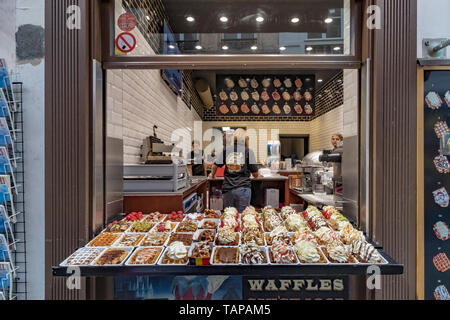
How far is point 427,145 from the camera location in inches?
76.9

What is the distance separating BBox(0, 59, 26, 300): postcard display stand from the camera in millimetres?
1851

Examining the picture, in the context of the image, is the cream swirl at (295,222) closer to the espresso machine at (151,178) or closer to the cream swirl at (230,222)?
the cream swirl at (230,222)

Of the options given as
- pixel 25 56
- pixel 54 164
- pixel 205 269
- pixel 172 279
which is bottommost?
pixel 172 279

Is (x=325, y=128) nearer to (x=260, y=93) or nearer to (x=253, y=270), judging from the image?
(x=260, y=93)

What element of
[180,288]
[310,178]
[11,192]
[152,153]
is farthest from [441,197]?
[11,192]

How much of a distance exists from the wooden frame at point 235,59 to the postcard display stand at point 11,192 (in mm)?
666

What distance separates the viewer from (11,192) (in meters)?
1.92

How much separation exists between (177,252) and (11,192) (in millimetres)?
1273

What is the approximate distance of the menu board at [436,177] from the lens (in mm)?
1945

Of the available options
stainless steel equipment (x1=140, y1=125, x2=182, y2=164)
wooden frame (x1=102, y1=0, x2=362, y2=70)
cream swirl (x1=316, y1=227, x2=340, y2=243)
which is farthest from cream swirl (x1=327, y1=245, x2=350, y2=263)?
stainless steel equipment (x1=140, y1=125, x2=182, y2=164)

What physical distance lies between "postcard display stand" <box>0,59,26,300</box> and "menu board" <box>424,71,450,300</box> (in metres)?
2.85

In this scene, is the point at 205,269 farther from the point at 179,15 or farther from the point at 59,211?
the point at 179,15

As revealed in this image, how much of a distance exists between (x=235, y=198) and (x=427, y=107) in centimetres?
229

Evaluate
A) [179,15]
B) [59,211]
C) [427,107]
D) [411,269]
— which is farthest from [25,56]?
[411,269]
